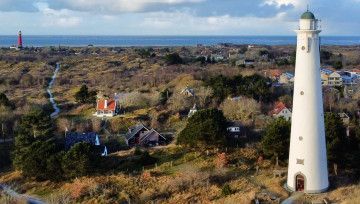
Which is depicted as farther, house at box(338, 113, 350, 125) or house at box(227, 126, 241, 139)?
house at box(338, 113, 350, 125)

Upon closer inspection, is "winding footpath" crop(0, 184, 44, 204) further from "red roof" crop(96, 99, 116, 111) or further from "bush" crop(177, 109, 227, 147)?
"red roof" crop(96, 99, 116, 111)

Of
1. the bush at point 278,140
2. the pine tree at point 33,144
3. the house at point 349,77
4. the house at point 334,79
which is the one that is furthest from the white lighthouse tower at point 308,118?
the house at point 349,77

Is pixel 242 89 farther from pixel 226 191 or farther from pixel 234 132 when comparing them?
pixel 226 191

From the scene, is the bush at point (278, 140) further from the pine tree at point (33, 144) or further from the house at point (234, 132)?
the pine tree at point (33, 144)

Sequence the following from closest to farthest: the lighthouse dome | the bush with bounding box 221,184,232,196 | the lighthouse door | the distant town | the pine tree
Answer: the lighthouse dome
the lighthouse door
the bush with bounding box 221,184,232,196
the distant town
the pine tree

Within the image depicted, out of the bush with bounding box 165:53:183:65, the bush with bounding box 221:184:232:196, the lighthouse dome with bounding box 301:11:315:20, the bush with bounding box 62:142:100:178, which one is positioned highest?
the lighthouse dome with bounding box 301:11:315:20

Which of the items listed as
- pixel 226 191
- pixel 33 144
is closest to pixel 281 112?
pixel 226 191

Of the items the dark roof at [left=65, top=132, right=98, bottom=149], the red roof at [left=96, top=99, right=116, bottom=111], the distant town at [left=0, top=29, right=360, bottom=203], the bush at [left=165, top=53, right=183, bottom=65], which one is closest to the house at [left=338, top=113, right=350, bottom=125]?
the distant town at [left=0, top=29, right=360, bottom=203]
